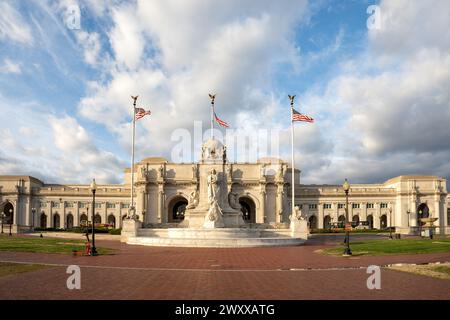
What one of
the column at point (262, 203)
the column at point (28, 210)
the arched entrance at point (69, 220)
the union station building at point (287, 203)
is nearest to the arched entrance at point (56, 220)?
the union station building at point (287, 203)

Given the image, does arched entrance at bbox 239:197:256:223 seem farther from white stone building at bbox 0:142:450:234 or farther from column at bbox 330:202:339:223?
column at bbox 330:202:339:223

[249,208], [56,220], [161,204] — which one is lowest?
[56,220]

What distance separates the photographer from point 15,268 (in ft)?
61.9

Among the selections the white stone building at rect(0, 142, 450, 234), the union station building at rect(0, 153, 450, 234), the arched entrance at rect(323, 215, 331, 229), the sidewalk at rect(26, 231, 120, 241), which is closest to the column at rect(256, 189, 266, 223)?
the white stone building at rect(0, 142, 450, 234)

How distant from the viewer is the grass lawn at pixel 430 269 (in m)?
16.8

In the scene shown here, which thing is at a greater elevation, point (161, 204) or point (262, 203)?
point (262, 203)

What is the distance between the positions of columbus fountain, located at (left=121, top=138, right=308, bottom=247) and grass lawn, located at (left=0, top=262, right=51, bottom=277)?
19.1m

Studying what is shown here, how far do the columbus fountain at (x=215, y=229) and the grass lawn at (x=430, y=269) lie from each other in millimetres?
19989

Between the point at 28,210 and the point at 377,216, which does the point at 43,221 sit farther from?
the point at 377,216

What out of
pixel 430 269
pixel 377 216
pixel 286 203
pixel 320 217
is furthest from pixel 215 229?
pixel 377 216

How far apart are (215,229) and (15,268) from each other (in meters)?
25.0

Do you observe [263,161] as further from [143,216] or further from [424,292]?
[424,292]

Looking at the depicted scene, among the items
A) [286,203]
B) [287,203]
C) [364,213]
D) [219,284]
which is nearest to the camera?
[219,284]

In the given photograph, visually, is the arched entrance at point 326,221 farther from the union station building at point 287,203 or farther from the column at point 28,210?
the column at point 28,210
